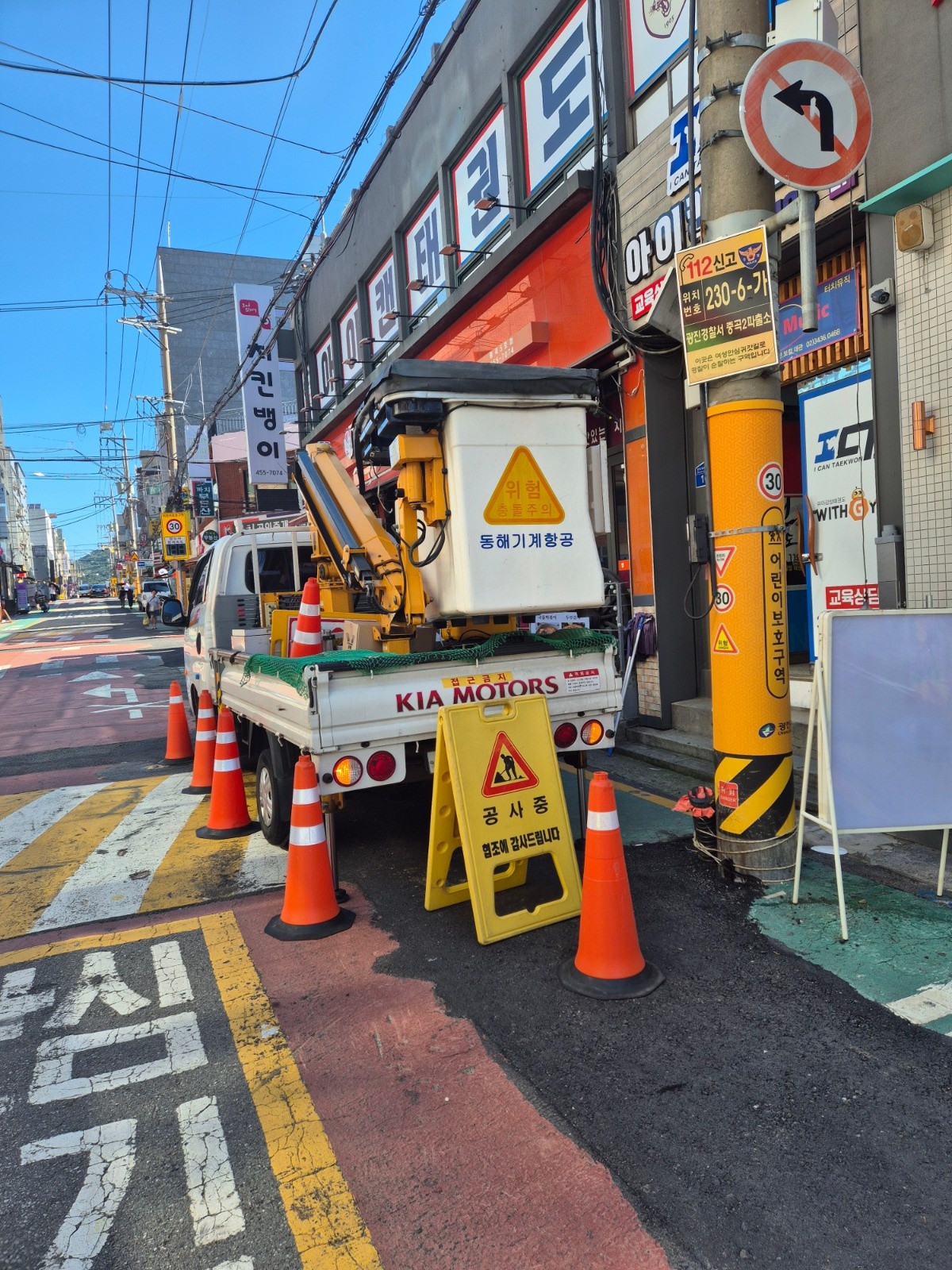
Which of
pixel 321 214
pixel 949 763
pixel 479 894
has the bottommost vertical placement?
pixel 479 894

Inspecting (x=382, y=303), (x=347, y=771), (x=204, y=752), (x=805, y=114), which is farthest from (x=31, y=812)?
(x=382, y=303)

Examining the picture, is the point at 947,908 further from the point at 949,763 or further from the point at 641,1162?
the point at 641,1162

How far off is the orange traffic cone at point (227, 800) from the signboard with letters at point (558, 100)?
7921mm

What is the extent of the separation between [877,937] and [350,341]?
1745 cm

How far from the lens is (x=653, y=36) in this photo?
816 cm

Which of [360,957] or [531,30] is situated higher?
[531,30]

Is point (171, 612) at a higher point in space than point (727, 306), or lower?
lower

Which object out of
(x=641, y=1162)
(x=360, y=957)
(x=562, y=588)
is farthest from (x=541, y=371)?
(x=641, y=1162)

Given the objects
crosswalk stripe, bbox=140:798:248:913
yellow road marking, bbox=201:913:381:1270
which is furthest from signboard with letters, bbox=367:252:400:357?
yellow road marking, bbox=201:913:381:1270

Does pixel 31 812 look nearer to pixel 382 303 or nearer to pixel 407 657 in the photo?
pixel 407 657

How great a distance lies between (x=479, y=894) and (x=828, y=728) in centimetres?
192

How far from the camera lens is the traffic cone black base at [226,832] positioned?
240 inches

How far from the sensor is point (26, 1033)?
3402 mm

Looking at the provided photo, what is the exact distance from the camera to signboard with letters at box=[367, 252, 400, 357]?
1547 centimetres
